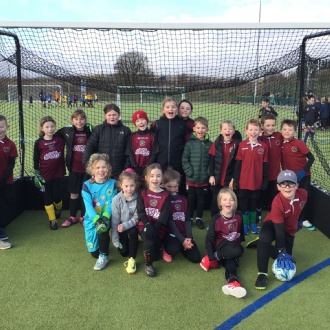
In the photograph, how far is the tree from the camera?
5407mm

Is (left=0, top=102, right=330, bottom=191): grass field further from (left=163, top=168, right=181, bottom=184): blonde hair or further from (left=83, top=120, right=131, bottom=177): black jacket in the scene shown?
(left=163, top=168, right=181, bottom=184): blonde hair

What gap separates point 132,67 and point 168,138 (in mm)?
1941

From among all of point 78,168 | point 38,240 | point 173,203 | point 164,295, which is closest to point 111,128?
point 78,168

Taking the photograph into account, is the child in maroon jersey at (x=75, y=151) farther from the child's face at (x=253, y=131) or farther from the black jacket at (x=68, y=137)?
the child's face at (x=253, y=131)

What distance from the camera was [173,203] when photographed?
3.76 meters

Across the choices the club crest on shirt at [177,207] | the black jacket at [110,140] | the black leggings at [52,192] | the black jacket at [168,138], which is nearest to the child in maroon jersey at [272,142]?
the black jacket at [168,138]

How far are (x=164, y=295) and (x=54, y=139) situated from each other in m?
2.67

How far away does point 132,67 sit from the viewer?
226 inches

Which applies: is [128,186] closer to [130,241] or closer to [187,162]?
[130,241]

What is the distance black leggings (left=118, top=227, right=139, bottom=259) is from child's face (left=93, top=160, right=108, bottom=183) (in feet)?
2.24

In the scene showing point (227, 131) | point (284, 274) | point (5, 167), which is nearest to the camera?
point (284, 274)

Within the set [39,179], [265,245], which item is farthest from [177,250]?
[39,179]

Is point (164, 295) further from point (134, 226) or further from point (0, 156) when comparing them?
point (0, 156)

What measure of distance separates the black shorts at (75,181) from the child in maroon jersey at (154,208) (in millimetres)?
1372
